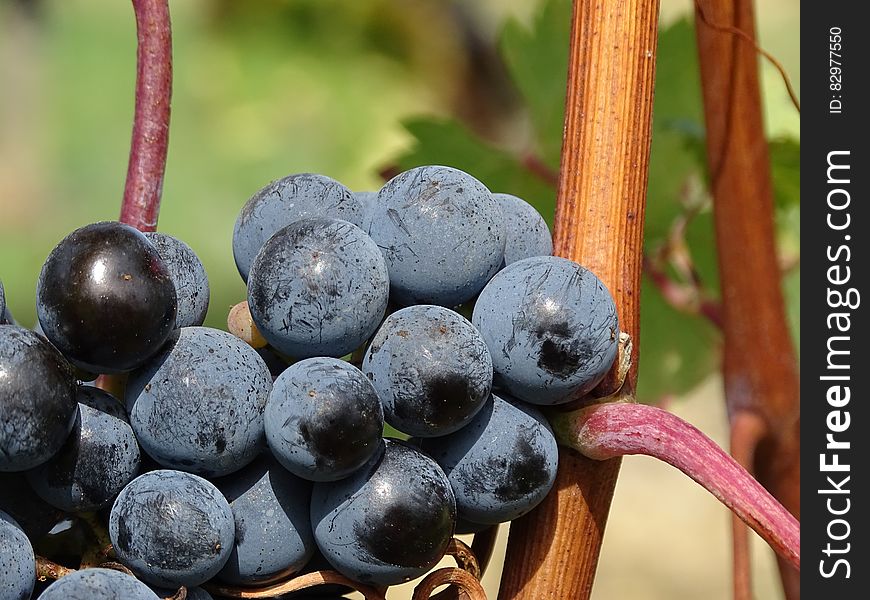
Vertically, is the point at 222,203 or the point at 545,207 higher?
the point at 222,203

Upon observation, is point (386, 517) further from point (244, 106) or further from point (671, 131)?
point (244, 106)

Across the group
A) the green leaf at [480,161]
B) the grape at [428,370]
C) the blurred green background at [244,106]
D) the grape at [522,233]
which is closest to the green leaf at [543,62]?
the green leaf at [480,161]
